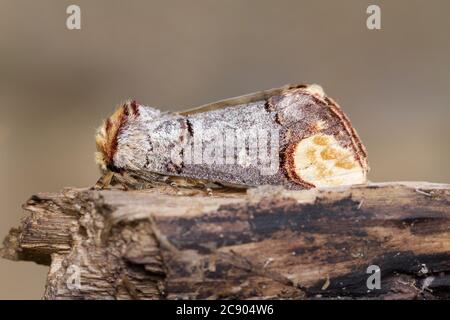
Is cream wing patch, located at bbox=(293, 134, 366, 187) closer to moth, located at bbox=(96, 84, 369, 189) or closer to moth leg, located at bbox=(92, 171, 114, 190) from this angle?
moth, located at bbox=(96, 84, 369, 189)

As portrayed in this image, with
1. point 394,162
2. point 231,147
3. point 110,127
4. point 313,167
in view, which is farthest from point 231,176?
point 394,162

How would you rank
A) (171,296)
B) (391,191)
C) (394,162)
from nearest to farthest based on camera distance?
(171,296), (391,191), (394,162)

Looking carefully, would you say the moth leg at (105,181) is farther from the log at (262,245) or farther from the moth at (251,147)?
the log at (262,245)

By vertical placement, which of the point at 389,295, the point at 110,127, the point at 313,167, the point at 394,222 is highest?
the point at 110,127

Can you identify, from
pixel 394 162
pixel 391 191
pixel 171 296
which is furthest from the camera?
pixel 394 162

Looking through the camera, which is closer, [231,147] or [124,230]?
[124,230]
